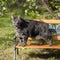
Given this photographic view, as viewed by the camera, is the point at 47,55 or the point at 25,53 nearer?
the point at 47,55

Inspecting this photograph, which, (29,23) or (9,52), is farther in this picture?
(9,52)

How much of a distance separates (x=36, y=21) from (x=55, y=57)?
1.06 meters

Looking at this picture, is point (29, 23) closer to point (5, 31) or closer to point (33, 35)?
point (33, 35)

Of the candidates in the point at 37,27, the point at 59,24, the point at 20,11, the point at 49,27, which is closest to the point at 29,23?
the point at 37,27

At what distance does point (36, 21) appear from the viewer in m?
5.30

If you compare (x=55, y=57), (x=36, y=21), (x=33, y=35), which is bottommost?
(x=55, y=57)

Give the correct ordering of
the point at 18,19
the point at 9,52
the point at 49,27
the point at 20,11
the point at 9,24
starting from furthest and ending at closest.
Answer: the point at 20,11
the point at 9,24
the point at 9,52
the point at 49,27
the point at 18,19

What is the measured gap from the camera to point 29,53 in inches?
231

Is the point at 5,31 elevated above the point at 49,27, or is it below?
below

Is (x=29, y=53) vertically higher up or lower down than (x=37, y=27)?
lower down

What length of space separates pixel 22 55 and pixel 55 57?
0.84 metres

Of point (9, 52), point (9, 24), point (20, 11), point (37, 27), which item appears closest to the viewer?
point (37, 27)

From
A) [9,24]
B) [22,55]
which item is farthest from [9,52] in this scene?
[9,24]

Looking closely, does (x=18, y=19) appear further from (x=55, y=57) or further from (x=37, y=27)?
(x=55, y=57)
